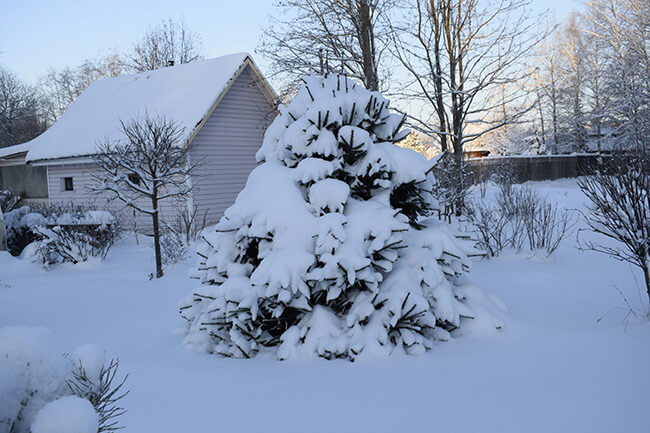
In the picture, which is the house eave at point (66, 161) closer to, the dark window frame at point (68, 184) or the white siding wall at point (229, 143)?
the dark window frame at point (68, 184)

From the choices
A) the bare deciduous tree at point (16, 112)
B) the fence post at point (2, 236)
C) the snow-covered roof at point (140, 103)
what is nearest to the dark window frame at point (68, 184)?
the snow-covered roof at point (140, 103)

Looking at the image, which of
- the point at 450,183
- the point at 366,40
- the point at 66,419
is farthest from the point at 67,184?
the point at 66,419

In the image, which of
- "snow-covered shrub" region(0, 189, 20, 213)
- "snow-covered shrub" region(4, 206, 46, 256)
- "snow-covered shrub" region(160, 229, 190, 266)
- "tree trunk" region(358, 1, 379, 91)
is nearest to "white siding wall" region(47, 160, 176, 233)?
"snow-covered shrub" region(0, 189, 20, 213)

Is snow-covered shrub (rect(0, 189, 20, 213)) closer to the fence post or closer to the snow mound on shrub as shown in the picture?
the fence post

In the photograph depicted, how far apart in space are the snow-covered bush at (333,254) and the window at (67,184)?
15156 millimetres

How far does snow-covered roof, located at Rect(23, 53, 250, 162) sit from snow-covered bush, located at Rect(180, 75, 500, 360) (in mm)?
9791

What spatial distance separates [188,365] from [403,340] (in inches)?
71.3

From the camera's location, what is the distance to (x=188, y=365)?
3.85m

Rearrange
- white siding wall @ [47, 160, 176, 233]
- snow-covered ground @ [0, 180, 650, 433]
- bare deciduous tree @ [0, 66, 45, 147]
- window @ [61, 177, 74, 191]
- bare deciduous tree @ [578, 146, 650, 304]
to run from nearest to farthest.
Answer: snow-covered ground @ [0, 180, 650, 433], bare deciduous tree @ [578, 146, 650, 304], white siding wall @ [47, 160, 176, 233], window @ [61, 177, 74, 191], bare deciduous tree @ [0, 66, 45, 147]

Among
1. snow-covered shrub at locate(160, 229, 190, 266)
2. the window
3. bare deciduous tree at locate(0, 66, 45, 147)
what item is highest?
bare deciduous tree at locate(0, 66, 45, 147)

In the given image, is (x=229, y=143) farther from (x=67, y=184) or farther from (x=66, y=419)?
(x=66, y=419)

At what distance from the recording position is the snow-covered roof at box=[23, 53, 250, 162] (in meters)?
14.9

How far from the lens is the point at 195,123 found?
13688 mm

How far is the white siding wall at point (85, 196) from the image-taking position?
1507 centimetres
